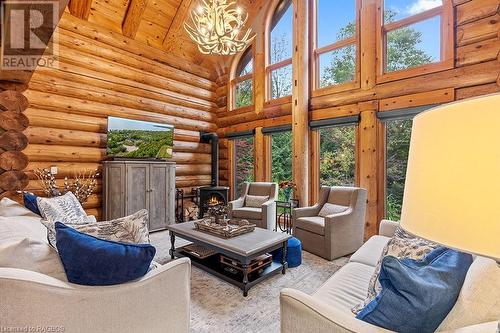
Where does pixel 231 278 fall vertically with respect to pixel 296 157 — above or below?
below

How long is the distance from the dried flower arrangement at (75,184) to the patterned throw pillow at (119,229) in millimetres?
2659

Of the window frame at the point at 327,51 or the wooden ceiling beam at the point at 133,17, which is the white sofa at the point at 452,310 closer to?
the window frame at the point at 327,51

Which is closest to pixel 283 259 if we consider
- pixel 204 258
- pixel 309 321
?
pixel 204 258

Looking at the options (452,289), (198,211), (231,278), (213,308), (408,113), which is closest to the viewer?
(452,289)

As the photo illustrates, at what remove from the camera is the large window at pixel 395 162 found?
3988 mm

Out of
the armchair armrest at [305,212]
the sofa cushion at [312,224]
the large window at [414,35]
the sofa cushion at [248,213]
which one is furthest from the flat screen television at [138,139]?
the large window at [414,35]

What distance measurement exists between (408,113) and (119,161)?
4.69 metres

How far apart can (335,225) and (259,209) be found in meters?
1.57

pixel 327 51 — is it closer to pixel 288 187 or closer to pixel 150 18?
pixel 288 187

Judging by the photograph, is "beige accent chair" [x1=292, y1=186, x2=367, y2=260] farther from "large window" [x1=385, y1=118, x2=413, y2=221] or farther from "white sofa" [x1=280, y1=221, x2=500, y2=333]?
"white sofa" [x1=280, y1=221, x2=500, y2=333]

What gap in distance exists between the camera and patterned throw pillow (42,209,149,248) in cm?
150

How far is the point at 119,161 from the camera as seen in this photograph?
4.31 meters

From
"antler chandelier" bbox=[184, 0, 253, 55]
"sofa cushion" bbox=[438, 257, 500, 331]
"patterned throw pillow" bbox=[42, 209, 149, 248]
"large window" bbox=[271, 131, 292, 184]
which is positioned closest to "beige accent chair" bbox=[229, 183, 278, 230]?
"large window" bbox=[271, 131, 292, 184]

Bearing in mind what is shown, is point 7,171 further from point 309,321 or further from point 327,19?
point 327,19
